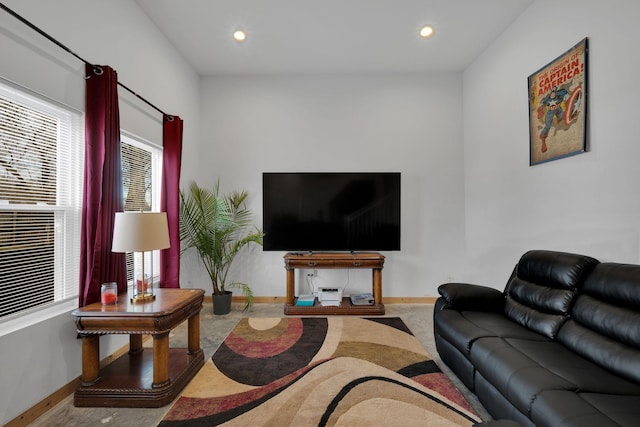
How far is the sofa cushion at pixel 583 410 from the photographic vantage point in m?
1.16

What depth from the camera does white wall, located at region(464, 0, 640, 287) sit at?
2.01 meters

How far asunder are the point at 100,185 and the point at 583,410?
9.75ft

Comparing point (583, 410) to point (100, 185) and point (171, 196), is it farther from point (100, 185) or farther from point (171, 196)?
point (171, 196)

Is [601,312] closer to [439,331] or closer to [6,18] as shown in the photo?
[439,331]

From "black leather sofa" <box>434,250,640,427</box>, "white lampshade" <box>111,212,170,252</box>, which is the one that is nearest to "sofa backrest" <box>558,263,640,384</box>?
"black leather sofa" <box>434,250,640,427</box>

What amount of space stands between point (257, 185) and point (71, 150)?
223 centimetres

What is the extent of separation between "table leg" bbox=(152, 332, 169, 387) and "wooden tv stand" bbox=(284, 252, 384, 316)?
1827 mm

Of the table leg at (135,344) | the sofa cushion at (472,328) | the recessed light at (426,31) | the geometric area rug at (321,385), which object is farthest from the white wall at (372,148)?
the sofa cushion at (472,328)

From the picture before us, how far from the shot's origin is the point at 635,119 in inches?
76.3

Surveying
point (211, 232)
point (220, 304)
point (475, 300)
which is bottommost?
point (220, 304)

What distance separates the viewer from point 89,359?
1.99m

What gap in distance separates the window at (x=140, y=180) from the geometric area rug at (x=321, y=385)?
119 cm

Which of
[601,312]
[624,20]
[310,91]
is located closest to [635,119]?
[624,20]

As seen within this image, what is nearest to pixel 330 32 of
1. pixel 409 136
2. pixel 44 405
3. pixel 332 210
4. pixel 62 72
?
pixel 409 136
